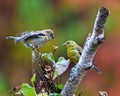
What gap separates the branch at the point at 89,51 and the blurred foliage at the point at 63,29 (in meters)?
1.73

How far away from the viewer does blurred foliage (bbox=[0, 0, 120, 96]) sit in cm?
250

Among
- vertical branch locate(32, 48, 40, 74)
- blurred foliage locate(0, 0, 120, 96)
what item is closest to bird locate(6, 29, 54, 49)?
vertical branch locate(32, 48, 40, 74)

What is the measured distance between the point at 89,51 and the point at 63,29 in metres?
Result: 1.95

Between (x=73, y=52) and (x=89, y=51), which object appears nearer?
(x=89, y=51)

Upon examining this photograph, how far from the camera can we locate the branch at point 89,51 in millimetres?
635

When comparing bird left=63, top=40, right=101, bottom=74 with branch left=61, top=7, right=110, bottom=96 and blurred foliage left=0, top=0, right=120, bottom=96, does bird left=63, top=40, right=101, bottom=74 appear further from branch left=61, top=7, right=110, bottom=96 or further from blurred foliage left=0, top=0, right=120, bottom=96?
blurred foliage left=0, top=0, right=120, bottom=96

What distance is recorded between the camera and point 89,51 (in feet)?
2.13

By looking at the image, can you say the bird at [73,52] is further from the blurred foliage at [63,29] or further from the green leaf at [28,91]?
the blurred foliage at [63,29]

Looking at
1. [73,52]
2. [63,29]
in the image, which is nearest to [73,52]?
[73,52]

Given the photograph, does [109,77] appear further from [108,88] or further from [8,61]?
[8,61]

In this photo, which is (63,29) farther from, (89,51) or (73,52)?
(89,51)

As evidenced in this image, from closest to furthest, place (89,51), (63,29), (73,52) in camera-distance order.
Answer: (89,51)
(73,52)
(63,29)

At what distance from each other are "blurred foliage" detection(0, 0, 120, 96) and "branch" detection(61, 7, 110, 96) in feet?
5.68

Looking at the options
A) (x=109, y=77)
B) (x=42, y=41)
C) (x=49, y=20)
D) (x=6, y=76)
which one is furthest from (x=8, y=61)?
(x=42, y=41)
